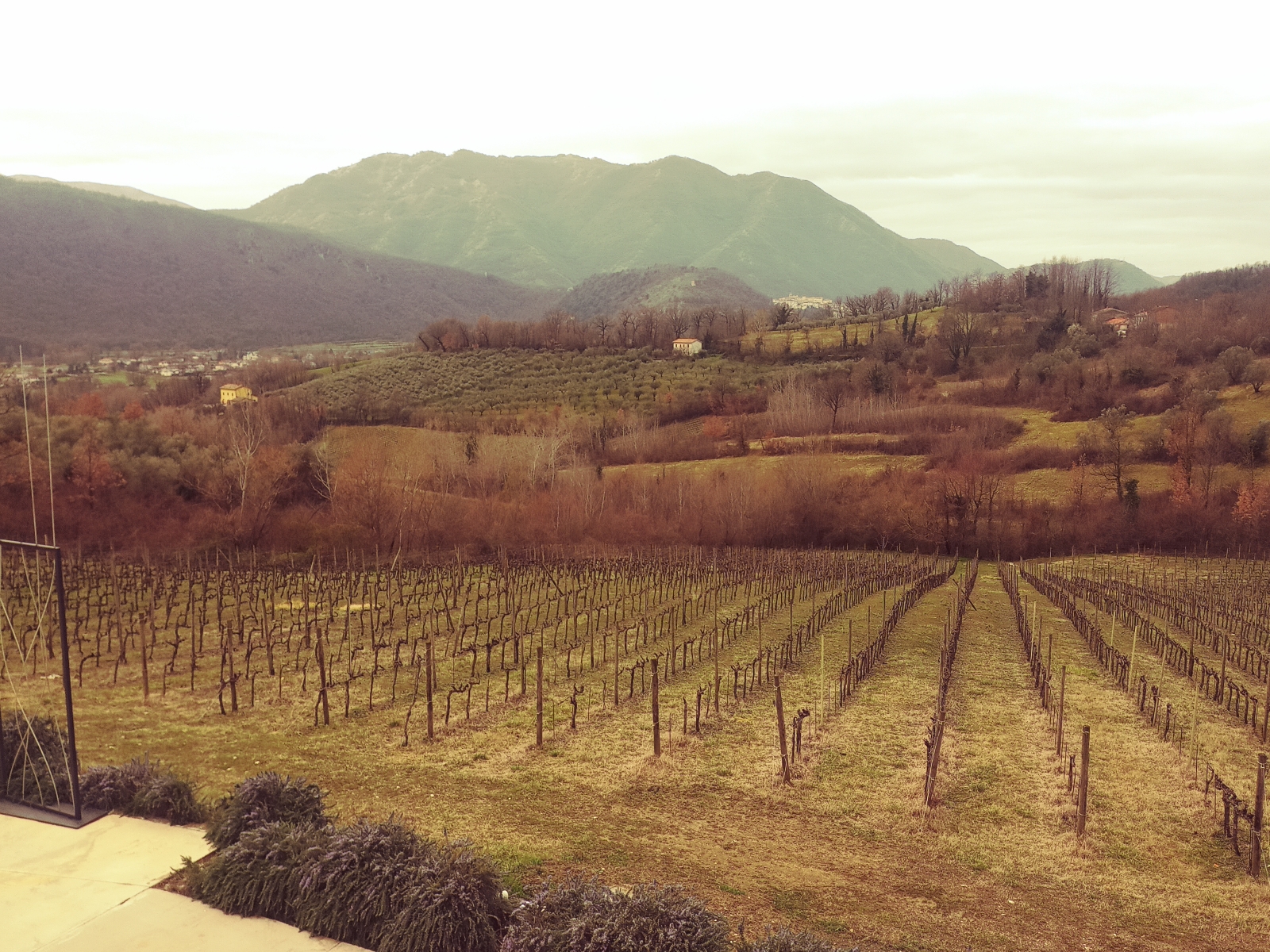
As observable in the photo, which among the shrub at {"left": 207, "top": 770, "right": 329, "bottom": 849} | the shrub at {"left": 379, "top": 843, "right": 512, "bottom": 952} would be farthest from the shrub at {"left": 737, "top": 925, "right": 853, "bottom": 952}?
the shrub at {"left": 207, "top": 770, "right": 329, "bottom": 849}

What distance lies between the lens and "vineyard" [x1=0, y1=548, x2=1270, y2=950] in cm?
901

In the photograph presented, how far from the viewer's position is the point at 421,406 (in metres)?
78.2

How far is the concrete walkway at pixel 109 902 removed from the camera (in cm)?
677

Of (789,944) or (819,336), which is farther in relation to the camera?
(819,336)

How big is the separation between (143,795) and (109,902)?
1845 millimetres

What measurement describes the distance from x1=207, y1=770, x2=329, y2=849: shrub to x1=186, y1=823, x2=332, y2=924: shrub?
25 centimetres

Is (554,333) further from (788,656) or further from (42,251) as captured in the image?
(42,251)

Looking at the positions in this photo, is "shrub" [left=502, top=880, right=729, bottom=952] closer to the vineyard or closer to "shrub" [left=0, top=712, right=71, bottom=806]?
the vineyard

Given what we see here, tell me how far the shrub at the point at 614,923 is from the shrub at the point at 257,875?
193cm

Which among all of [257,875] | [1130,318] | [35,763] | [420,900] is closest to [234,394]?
[35,763]

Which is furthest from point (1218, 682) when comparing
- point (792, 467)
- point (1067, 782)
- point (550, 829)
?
point (792, 467)

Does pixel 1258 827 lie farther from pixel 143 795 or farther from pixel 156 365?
pixel 156 365

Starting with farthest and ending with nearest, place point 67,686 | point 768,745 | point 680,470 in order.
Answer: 1. point 680,470
2. point 768,745
3. point 67,686

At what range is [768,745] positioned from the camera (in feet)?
43.9
